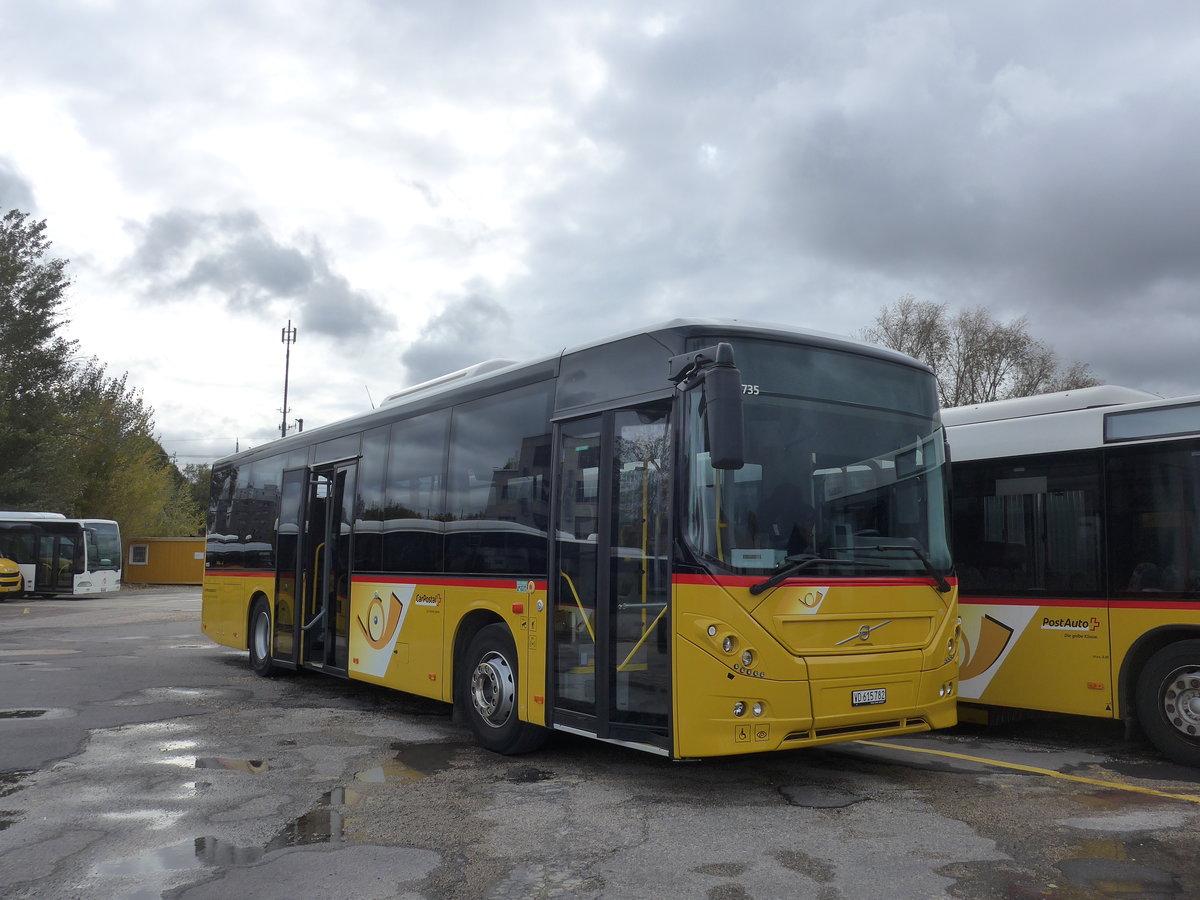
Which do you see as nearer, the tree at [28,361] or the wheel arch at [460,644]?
the wheel arch at [460,644]

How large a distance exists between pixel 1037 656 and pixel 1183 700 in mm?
1268

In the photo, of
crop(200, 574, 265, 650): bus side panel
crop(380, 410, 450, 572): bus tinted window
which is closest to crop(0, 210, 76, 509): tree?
crop(200, 574, 265, 650): bus side panel

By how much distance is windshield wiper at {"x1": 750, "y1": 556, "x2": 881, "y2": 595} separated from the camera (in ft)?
20.8

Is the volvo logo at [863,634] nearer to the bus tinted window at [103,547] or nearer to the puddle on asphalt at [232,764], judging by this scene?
the puddle on asphalt at [232,764]

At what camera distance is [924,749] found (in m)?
8.61

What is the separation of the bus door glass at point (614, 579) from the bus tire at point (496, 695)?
667 mm

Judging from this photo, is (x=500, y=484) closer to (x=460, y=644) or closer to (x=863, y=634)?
(x=460, y=644)

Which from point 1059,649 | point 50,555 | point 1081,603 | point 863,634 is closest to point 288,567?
point 863,634

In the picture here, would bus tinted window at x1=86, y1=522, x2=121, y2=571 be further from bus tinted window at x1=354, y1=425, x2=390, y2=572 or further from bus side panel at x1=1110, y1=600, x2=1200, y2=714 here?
bus side panel at x1=1110, y1=600, x2=1200, y2=714

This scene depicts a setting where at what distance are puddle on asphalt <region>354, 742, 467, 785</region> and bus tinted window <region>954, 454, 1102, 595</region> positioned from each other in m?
4.93

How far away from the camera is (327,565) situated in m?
11.6

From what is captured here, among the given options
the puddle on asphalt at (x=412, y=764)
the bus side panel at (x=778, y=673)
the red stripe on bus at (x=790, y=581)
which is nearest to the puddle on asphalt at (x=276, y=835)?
the puddle on asphalt at (x=412, y=764)

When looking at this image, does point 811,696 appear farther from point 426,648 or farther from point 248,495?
point 248,495

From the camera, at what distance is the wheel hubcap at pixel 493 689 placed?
8.02 meters
